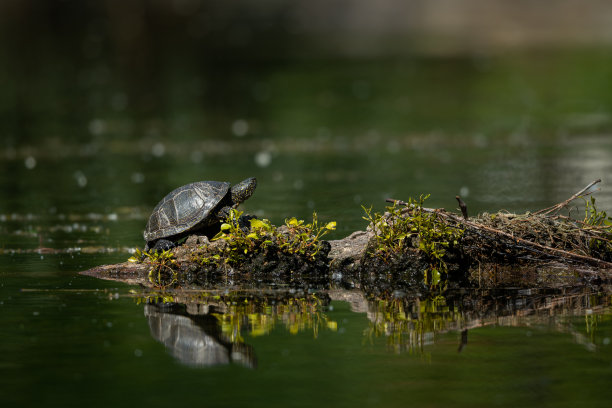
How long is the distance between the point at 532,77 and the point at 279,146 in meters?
16.9

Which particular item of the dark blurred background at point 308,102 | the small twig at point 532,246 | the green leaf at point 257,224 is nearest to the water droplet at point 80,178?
the dark blurred background at point 308,102

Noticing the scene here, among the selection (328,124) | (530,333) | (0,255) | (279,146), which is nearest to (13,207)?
(0,255)

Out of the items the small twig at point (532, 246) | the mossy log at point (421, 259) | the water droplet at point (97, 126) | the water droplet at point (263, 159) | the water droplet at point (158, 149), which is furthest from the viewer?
the water droplet at point (97, 126)

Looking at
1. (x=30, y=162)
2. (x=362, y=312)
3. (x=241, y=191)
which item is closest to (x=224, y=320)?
(x=362, y=312)

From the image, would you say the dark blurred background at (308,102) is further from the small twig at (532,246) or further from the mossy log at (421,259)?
the small twig at (532,246)

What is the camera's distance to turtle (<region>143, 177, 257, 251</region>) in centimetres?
1150

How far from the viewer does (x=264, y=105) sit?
119ft

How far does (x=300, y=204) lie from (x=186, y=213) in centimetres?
623

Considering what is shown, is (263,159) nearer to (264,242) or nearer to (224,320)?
(264,242)

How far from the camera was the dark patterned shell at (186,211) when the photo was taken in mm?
11508

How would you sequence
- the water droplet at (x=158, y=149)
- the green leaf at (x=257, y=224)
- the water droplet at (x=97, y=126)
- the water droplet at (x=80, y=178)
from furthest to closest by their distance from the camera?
the water droplet at (x=97, y=126), the water droplet at (x=158, y=149), the water droplet at (x=80, y=178), the green leaf at (x=257, y=224)

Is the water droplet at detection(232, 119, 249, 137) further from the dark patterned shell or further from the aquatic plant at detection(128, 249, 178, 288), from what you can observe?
the aquatic plant at detection(128, 249, 178, 288)

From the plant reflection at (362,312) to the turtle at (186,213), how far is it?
114 centimetres

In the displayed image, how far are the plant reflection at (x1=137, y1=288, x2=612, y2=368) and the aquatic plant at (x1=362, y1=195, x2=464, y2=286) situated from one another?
588mm
